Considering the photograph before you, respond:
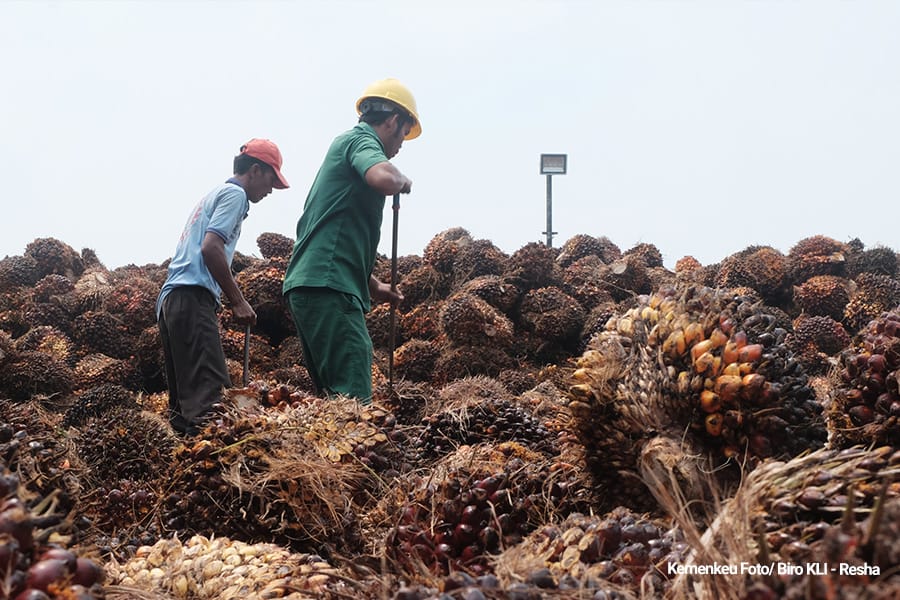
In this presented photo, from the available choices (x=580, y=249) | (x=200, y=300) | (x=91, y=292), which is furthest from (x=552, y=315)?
(x=91, y=292)

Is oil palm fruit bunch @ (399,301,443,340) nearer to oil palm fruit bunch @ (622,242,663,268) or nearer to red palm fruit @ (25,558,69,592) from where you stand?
oil palm fruit bunch @ (622,242,663,268)

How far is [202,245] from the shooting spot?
4.51 metres

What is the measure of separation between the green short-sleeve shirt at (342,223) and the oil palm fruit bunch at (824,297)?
16.8ft

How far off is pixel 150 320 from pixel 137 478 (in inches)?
169

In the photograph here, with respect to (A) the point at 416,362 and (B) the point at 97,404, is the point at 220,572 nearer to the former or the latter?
(B) the point at 97,404

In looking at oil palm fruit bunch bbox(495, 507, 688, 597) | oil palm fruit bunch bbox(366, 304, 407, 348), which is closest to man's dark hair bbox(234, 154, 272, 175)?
oil palm fruit bunch bbox(366, 304, 407, 348)

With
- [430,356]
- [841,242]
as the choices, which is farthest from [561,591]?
[841,242]

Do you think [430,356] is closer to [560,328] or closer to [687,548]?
[560,328]

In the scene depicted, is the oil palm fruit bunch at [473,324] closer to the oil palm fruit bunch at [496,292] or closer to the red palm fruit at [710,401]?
the oil palm fruit bunch at [496,292]

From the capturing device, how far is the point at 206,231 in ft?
14.8

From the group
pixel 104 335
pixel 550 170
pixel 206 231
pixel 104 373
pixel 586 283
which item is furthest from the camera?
pixel 550 170

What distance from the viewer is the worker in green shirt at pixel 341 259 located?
3.90 metres

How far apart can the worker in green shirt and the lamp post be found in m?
7.70

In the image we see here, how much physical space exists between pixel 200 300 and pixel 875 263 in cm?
691
